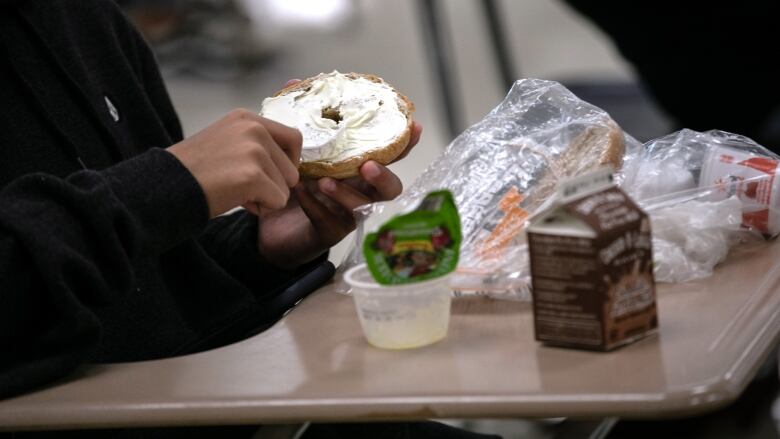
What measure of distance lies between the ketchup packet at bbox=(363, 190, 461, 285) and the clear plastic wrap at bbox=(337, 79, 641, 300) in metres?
0.15

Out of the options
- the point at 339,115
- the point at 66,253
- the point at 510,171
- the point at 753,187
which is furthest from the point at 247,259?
the point at 753,187

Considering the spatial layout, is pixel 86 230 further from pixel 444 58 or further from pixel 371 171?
pixel 444 58

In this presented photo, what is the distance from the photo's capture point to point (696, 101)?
2.92 meters

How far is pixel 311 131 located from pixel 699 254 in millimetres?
479

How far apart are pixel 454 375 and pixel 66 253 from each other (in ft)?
1.19

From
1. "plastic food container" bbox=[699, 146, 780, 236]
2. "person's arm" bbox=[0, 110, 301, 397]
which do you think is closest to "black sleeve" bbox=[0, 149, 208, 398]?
"person's arm" bbox=[0, 110, 301, 397]

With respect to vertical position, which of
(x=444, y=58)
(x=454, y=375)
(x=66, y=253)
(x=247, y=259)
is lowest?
(x=444, y=58)

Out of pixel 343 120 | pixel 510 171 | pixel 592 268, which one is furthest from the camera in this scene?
pixel 343 120

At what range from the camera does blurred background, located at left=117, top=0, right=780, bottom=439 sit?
9.49ft

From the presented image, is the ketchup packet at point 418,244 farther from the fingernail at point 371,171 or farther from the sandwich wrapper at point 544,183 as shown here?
the fingernail at point 371,171

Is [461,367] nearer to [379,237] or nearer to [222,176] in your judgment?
[379,237]

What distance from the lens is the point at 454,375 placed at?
1.00 m

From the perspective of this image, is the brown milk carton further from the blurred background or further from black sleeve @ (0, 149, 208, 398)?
the blurred background

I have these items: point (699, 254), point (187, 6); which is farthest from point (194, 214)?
point (187, 6)
